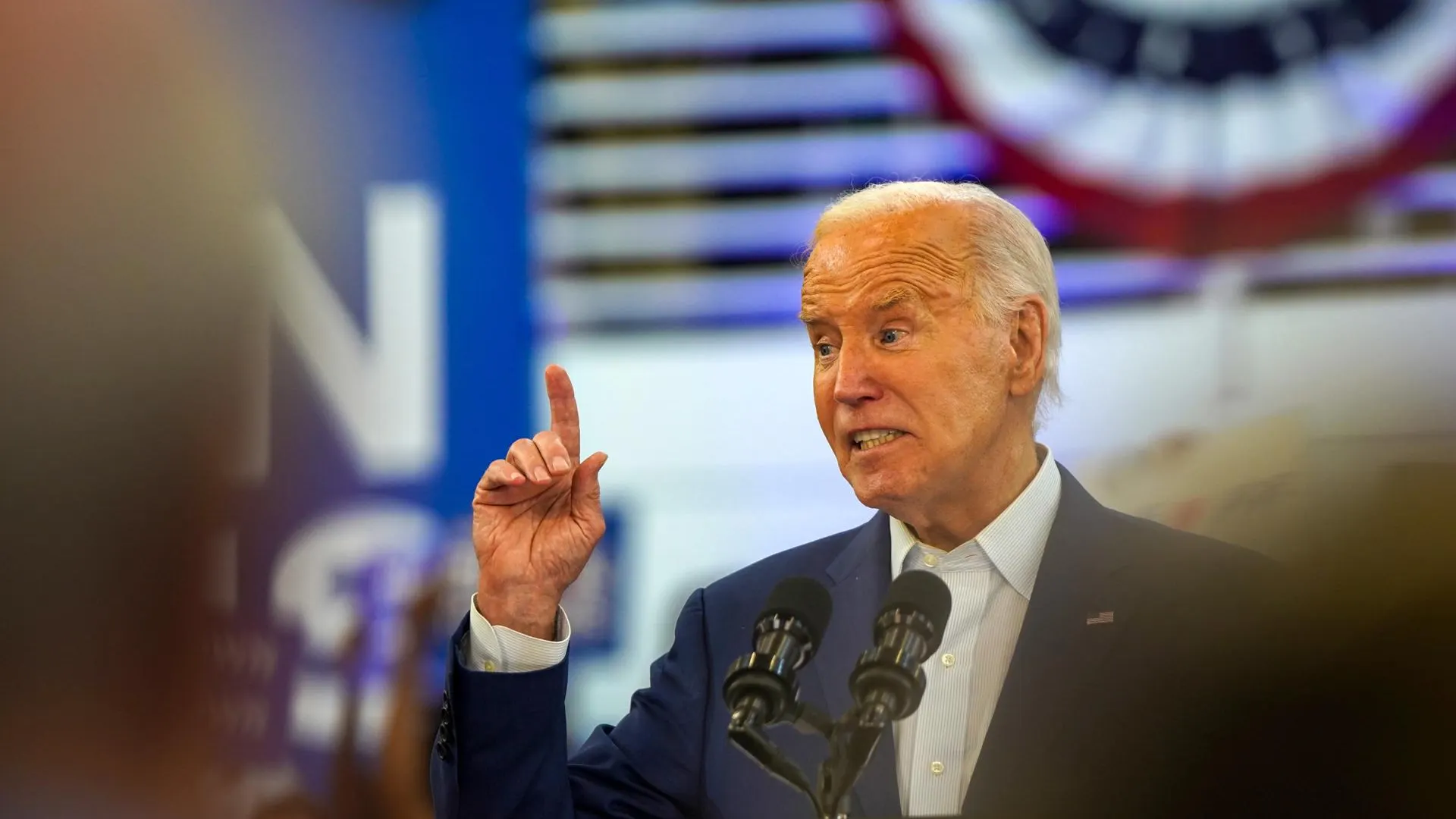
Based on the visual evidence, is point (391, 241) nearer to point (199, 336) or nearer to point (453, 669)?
point (199, 336)

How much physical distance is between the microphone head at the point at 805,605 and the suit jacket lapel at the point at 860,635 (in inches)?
9.2

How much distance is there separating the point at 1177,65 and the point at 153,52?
2.38 meters

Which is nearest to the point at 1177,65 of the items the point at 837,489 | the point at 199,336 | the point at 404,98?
the point at 837,489

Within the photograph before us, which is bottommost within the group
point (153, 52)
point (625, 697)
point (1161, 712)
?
point (625, 697)

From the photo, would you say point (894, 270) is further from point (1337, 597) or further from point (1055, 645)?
point (1337, 597)

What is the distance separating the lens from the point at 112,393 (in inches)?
144

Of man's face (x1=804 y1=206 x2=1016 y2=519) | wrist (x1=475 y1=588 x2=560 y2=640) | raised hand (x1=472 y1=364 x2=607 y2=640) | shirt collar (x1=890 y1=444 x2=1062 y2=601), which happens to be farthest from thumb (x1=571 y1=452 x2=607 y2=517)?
shirt collar (x1=890 y1=444 x2=1062 y2=601)

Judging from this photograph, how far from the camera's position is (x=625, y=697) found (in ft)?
10.7

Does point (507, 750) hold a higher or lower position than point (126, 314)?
lower

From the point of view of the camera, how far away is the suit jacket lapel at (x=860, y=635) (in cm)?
184

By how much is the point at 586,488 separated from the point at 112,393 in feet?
7.01

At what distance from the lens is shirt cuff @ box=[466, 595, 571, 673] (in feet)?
6.27

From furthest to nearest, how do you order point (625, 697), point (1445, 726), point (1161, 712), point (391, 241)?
point (391, 241)
point (625, 697)
point (1161, 712)
point (1445, 726)

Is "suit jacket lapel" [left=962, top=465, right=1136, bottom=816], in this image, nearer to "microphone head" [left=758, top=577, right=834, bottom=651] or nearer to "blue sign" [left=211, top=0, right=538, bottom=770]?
"microphone head" [left=758, top=577, right=834, bottom=651]
